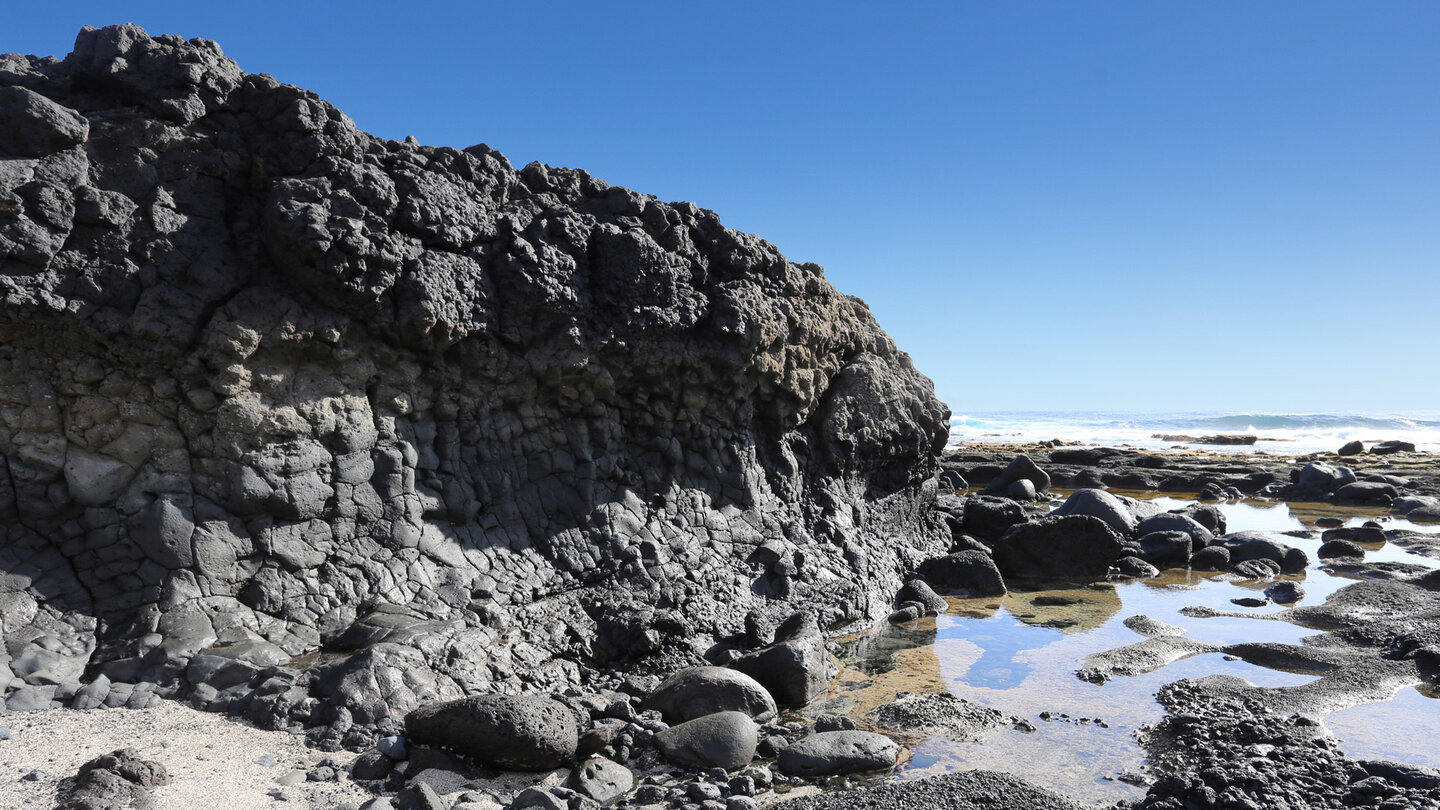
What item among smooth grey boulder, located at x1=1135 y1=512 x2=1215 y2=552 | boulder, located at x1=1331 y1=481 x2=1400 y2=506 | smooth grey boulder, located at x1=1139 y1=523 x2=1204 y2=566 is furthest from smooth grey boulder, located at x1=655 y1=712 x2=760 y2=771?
boulder, located at x1=1331 y1=481 x2=1400 y2=506

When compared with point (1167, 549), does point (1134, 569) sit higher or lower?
lower

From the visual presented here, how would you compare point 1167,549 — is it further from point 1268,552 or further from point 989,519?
point 989,519

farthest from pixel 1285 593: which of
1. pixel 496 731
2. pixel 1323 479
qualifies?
pixel 1323 479

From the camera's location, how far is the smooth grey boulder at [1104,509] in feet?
57.5

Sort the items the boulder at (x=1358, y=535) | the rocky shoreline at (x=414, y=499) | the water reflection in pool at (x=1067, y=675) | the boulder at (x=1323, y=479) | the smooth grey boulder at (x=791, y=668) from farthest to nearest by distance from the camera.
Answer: the boulder at (x=1323, y=479) → the boulder at (x=1358, y=535) → the smooth grey boulder at (x=791, y=668) → the water reflection in pool at (x=1067, y=675) → the rocky shoreline at (x=414, y=499)

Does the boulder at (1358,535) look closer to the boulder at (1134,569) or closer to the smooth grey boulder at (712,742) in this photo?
the boulder at (1134,569)

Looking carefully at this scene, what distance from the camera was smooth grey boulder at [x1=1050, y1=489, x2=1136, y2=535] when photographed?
1753cm

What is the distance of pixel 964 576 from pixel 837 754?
6789 millimetres

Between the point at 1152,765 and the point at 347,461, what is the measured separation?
7.01 meters

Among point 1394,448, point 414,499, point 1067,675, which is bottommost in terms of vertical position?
point 1067,675

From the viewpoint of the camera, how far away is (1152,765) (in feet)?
21.9

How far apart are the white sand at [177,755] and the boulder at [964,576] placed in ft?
29.5

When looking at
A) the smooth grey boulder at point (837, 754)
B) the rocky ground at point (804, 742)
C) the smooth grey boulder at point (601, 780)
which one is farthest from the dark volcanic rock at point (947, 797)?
the smooth grey boulder at point (601, 780)

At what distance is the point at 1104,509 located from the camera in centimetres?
1772
